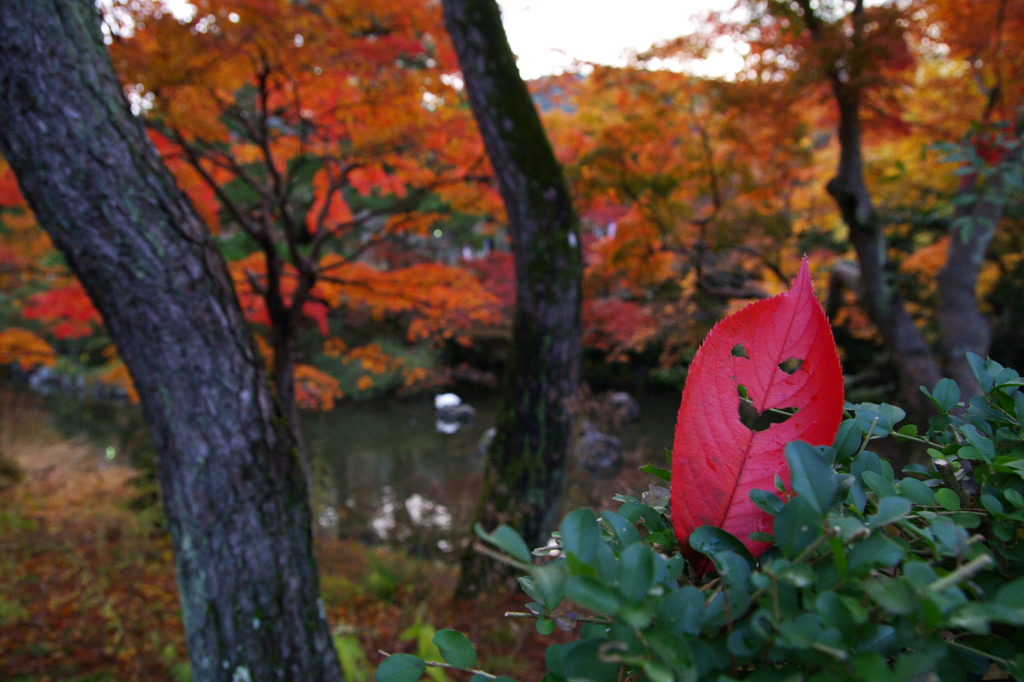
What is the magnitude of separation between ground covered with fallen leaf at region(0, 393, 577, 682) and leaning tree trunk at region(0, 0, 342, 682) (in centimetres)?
106

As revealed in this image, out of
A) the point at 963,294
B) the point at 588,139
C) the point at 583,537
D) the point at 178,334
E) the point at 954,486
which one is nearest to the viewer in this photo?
the point at 583,537

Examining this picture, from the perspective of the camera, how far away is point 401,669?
40cm

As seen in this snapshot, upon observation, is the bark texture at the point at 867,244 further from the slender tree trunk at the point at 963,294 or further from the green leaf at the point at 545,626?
the green leaf at the point at 545,626

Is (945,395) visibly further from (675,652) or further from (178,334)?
(178,334)

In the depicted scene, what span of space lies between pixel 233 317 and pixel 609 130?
466 cm

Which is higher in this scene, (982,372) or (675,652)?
(982,372)

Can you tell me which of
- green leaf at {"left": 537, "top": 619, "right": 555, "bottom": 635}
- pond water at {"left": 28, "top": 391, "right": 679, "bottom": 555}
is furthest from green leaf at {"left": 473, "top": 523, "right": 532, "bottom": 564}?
pond water at {"left": 28, "top": 391, "right": 679, "bottom": 555}

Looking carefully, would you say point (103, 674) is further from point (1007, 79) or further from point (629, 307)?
point (1007, 79)

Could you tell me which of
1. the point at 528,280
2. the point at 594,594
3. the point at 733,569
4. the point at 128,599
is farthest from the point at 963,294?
the point at 128,599

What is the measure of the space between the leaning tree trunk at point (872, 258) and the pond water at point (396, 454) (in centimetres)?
221

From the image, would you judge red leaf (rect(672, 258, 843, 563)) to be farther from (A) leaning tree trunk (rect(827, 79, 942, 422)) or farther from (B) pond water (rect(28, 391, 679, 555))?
(A) leaning tree trunk (rect(827, 79, 942, 422))

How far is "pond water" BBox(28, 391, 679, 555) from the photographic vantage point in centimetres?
594

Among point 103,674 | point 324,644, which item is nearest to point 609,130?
point 324,644

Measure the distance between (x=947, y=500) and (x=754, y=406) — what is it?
16 cm
